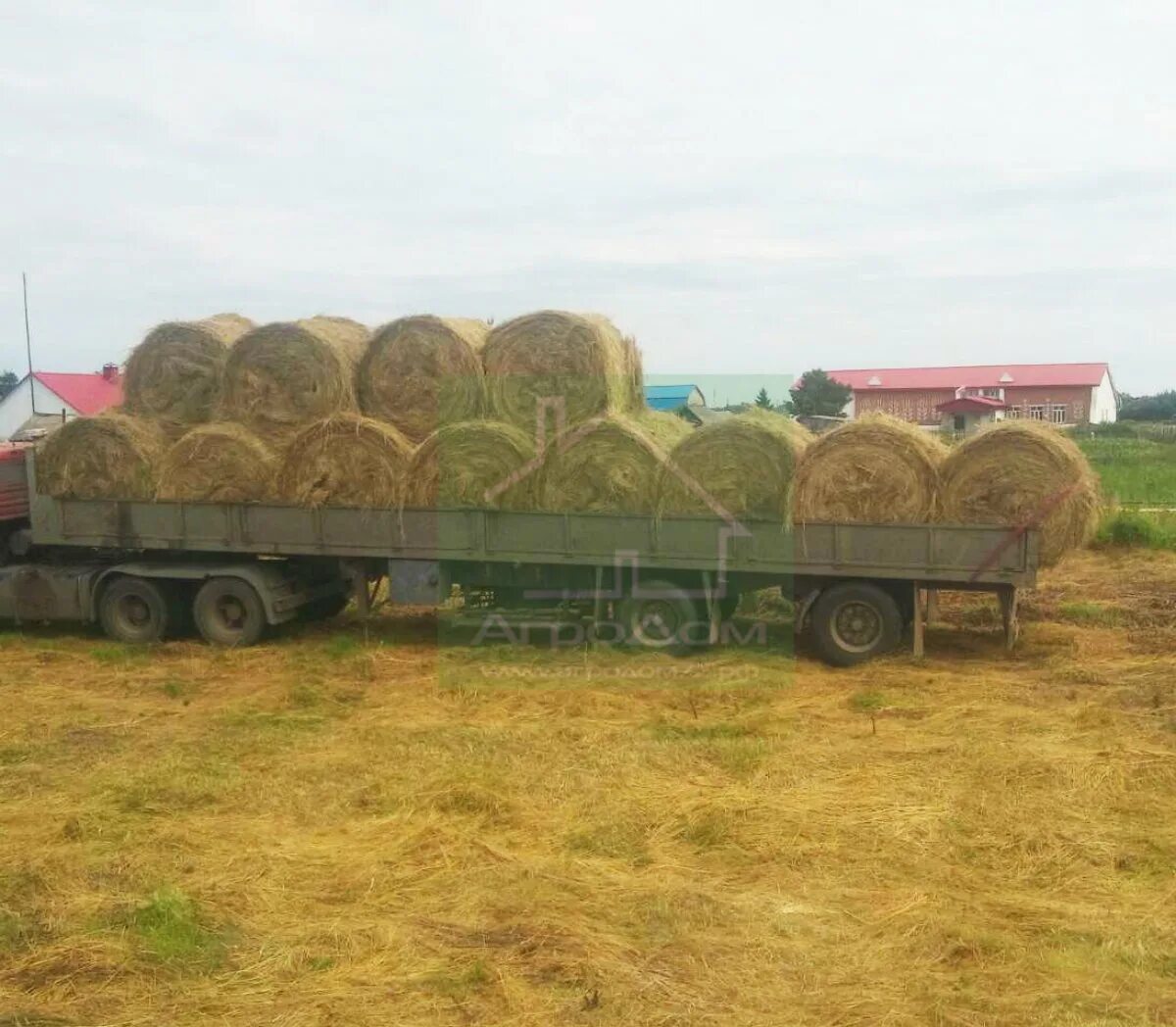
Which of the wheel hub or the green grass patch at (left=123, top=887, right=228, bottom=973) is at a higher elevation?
the wheel hub

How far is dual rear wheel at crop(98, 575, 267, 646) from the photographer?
456 inches

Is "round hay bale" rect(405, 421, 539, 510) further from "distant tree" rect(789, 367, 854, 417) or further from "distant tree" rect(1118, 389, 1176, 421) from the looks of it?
"distant tree" rect(1118, 389, 1176, 421)

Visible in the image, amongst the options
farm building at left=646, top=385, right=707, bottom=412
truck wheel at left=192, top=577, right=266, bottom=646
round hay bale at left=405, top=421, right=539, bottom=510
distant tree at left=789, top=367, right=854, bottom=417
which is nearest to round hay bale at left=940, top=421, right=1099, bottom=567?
round hay bale at left=405, top=421, right=539, bottom=510

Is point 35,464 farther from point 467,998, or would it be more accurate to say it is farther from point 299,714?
point 467,998

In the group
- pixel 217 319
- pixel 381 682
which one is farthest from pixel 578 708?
pixel 217 319

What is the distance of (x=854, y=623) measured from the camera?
403 inches

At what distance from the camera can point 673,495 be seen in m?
10.1

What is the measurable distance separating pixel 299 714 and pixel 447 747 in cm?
162

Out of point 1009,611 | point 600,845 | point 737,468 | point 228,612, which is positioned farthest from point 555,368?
point 600,845

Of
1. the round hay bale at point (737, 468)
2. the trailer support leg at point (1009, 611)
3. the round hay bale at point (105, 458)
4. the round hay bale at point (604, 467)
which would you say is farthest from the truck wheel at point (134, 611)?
the trailer support leg at point (1009, 611)

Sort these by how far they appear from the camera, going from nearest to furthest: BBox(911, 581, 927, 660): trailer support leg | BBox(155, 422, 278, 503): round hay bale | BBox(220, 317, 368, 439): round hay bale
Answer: BBox(911, 581, 927, 660): trailer support leg < BBox(220, 317, 368, 439): round hay bale < BBox(155, 422, 278, 503): round hay bale

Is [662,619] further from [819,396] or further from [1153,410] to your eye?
[1153,410]

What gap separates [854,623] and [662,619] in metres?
1.74

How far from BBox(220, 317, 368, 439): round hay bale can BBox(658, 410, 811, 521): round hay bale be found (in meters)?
3.46
